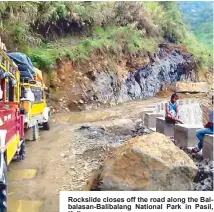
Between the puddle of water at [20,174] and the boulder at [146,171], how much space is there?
1465 mm

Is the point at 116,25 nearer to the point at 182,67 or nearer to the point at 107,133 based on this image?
the point at 182,67

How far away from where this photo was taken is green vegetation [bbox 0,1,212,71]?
47.1 ft

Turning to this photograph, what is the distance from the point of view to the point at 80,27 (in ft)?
57.1

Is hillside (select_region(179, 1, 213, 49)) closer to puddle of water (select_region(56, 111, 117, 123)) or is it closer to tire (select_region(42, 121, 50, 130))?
puddle of water (select_region(56, 111, 117, 123))

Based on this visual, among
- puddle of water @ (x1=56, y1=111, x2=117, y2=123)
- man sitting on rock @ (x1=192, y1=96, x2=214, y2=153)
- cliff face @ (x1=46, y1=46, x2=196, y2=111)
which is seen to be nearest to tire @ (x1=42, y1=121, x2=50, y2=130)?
puddle of water @ (x1=56, y1=111, x2=117, y2=123)

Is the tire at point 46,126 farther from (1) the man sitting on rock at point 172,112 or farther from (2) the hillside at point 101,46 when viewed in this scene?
(1) the man sitting on rock at point 172,112

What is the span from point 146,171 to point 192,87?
20.2m

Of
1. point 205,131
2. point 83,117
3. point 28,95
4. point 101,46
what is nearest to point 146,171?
point 205,131

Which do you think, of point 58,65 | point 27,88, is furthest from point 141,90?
point 27,88

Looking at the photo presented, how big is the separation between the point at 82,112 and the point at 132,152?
10.6 metres

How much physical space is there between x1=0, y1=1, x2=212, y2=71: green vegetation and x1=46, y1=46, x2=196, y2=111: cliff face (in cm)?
60

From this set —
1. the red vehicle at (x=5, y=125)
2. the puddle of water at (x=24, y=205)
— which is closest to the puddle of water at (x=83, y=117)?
the red vehicle at (x=5, y=125)

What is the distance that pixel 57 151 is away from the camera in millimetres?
7711

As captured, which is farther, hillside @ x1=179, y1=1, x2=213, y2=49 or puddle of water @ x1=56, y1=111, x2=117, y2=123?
puddle of water @ x1=56, y1=111, x2=117, y2=123
